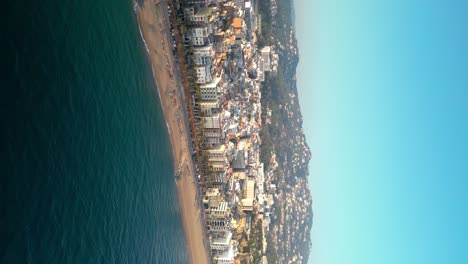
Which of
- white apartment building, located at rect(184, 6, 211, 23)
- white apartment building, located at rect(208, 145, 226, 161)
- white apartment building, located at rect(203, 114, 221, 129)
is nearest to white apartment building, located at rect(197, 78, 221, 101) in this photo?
white apartment building, located at rect(203, 114, 221, 129)

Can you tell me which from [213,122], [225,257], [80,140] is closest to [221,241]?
[225,257]

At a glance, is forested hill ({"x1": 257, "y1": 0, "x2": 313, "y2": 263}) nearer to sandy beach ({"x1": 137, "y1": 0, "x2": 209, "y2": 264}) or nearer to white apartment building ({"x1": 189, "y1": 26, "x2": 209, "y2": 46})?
sandy beach ({"x1": 137, "y1": 0, "x2": 209, "y2": 264})

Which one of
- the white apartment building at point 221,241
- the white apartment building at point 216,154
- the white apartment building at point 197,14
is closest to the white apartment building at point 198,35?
the white apartment building at point 197,14

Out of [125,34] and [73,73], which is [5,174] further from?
[125,34]

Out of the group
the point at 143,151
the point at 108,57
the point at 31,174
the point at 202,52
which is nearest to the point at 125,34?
the point at 108,57

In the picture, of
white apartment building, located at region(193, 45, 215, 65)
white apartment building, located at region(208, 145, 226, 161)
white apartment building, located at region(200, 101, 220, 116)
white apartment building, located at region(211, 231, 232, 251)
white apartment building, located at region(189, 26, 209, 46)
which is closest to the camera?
white apartment building, located at region(189, 26, 209, 46)

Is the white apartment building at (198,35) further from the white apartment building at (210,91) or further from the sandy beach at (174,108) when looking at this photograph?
the white apartment building at (210,91)

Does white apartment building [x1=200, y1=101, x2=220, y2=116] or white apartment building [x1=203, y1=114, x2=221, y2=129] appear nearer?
white apartment building [x1=200, y1=101, x2=220, y2=116]
